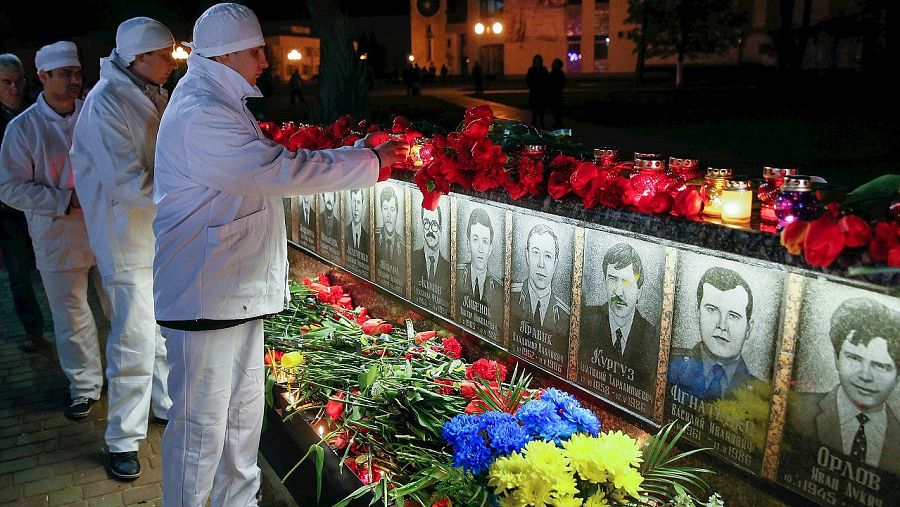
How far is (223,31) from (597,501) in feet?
7.60

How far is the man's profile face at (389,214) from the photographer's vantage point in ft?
14.7

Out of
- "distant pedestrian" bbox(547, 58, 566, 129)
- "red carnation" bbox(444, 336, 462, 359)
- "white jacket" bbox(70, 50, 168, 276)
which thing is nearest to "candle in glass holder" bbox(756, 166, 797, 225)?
"red carnation" bbox(444, 336, 462, 359)

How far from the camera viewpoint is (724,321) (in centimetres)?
237

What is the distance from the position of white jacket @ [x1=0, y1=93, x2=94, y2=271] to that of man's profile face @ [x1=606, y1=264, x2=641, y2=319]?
382cm

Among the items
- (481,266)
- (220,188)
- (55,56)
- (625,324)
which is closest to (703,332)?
(625,324)

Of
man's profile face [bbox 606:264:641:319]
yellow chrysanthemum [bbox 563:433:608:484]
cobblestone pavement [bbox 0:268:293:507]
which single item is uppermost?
man's profile face [bbox 606:264:641:319]

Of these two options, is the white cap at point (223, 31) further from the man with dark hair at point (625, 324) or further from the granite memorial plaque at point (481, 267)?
the man with dark hair at point (625, 324)

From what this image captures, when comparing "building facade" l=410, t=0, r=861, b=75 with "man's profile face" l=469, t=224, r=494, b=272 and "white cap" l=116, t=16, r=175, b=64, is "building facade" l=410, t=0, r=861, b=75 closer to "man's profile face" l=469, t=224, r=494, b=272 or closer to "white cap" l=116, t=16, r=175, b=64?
"man's profile face" l=469, t=224, r=494, b=272

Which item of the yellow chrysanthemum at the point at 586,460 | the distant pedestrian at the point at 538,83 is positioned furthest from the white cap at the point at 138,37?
the distant pedestrian at the point at 538,83

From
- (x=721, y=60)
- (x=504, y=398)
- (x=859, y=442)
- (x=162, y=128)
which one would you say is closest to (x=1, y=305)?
(x=162, y=128)

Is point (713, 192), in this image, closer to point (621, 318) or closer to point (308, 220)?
point (621, 318)

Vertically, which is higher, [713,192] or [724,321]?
[713,192]

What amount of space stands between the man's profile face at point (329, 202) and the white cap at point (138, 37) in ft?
5.30

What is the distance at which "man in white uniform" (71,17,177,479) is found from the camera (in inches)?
157
